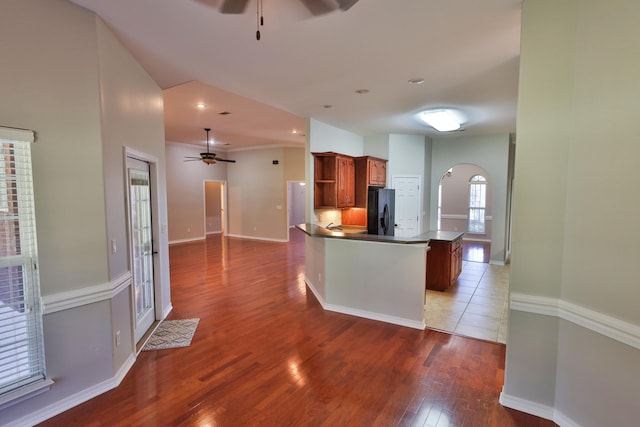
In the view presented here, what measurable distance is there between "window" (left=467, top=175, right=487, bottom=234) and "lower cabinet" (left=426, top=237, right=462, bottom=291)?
613 cm

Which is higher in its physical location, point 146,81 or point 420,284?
point 146,81

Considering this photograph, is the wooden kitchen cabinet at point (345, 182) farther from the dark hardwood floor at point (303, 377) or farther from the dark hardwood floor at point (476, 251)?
the dark hardwood floor at point (476, 251)

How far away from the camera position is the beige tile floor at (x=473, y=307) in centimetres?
365

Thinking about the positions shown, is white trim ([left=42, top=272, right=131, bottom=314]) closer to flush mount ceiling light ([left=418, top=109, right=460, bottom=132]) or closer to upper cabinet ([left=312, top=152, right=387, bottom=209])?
upper cabinet ([left=312, top=152, right=387, bottom=209])

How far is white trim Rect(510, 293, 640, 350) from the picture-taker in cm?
172

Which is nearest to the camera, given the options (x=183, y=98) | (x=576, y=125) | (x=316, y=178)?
(x=576, y=125)

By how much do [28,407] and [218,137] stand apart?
283 inches

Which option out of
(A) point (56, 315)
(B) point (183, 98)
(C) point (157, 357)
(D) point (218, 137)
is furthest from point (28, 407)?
(D) point (218, 137)

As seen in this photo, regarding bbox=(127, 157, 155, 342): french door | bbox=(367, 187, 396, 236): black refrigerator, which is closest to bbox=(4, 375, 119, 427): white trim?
bbox=(127, 157, 155, 342): french door

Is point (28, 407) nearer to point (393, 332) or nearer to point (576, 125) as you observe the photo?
point (393, 332)

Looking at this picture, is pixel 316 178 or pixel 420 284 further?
pixel 316 178

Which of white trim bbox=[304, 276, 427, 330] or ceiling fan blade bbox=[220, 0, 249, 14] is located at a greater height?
ceiling fan blade bbox=[220, 0, 249, 14]

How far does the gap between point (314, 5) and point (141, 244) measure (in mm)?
3029

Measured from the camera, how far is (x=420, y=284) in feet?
12.0
